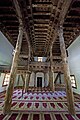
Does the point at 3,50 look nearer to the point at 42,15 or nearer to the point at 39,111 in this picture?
the point at 42,15

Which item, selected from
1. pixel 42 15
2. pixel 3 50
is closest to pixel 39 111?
pixel 42 15

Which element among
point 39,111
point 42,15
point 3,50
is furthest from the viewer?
point 3,50

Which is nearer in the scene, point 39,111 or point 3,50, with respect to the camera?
point 39,111

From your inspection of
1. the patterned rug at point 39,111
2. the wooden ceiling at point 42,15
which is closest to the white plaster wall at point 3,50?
the wooden ceiling at point 42,15

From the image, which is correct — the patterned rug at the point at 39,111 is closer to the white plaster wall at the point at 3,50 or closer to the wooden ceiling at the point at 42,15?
the white plaster wall at the point at 3,50

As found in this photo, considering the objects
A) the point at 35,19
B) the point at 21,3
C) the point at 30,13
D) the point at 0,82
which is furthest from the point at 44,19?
the point at 0,82

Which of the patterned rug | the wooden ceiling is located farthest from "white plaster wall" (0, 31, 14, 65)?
the patterned rug

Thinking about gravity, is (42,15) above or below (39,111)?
above

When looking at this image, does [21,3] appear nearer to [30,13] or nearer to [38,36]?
[30,13]

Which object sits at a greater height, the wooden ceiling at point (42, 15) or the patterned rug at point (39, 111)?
the wooden ceiling at point (42, 15)

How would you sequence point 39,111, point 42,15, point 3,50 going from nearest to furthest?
point 39,111 → point 42,15 → point 3,50

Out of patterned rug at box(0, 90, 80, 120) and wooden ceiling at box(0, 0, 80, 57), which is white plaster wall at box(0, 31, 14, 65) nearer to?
wooden ceiling at box(0, 0, 80, 57)

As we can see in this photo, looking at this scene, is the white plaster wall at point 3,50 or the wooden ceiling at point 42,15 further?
the white plaster wall at point 3,50

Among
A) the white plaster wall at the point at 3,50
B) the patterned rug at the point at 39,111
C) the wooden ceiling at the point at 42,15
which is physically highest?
the wooden ceiling at the point at 42,15
